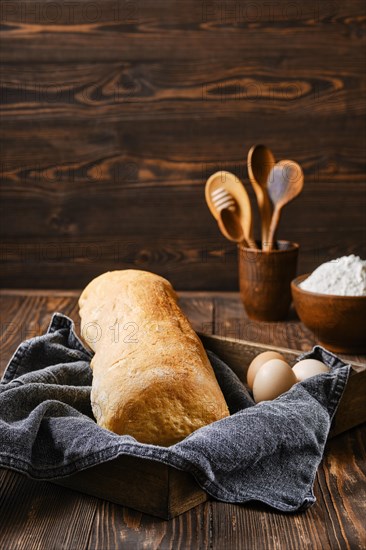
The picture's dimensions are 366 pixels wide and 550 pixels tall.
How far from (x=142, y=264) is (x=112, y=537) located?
1.29 meters

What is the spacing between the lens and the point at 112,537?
80 centimetres

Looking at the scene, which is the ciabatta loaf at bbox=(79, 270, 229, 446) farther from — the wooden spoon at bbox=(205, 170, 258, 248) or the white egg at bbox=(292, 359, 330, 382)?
the wooden spoon at bbox=(205, 170, 258, 248)

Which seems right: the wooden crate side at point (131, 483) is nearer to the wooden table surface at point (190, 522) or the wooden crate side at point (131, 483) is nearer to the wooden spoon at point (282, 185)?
the wooden table surface at point (190, 522)

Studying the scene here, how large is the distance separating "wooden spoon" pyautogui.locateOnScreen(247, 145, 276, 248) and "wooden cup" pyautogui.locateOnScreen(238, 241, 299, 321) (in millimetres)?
61

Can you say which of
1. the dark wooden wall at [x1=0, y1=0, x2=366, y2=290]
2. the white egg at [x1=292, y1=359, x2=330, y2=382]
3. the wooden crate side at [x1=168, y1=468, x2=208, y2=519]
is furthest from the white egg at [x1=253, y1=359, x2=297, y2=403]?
the dark wooden wall at [x1=0, y1=0, x2=366, y2=290]

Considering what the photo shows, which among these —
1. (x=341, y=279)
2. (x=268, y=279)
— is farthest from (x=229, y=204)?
(x=341, y=279)

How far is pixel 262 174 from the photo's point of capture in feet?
5.53

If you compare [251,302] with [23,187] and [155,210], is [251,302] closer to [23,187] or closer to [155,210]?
[155,210]

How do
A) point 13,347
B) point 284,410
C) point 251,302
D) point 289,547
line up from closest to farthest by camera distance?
point 289,547, point 284,410, point 13,347, point 251,302

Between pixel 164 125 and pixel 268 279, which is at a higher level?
pixel 164 125

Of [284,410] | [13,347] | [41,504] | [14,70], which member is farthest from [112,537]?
[14,70]

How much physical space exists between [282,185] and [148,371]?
31.1 inches

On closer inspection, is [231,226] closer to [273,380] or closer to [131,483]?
[273,380]

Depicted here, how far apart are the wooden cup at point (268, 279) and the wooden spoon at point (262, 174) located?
6cm
